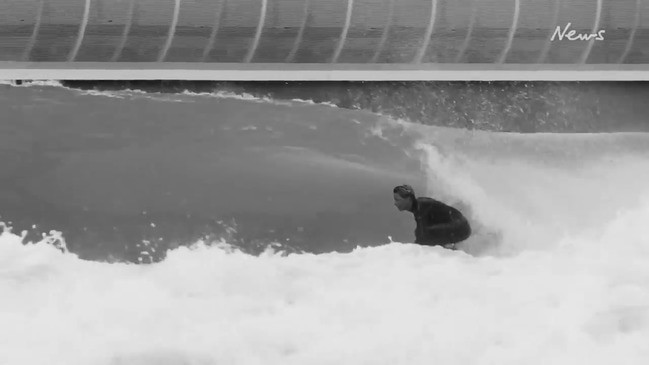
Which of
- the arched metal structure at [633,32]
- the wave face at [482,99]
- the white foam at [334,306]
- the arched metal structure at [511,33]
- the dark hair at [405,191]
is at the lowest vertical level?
the white foam at [334,306]

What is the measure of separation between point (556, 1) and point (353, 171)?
679mm

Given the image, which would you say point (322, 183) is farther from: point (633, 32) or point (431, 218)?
point (633, 32)

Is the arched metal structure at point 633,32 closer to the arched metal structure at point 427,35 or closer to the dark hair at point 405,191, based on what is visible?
the arched metal structure at point 427,35

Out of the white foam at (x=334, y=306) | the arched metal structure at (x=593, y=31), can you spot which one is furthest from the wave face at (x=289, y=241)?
the arched metal structure at (x=593, y=31)

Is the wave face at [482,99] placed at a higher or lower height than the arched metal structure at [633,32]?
lower

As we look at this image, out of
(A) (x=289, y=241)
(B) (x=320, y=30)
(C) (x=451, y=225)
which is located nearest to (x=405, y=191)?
(C) (x=451, y=225)

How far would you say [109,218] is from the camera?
2213mm

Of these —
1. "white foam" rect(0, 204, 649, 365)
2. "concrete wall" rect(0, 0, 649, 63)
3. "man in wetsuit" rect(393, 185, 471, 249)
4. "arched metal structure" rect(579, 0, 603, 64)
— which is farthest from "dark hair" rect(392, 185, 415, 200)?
"arched metal structure" rect(579, 0, 603, 64)

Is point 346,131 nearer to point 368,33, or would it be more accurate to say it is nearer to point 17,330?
point 368,33

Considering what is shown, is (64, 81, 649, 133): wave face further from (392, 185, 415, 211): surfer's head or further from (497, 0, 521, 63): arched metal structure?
(392, 185, 415, 211): surfer's head

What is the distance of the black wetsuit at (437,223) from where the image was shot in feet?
7.63

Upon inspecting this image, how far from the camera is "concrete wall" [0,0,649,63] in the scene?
2.24 metres

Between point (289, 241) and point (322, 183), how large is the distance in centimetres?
16

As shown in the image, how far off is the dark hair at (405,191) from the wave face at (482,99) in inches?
6.9
